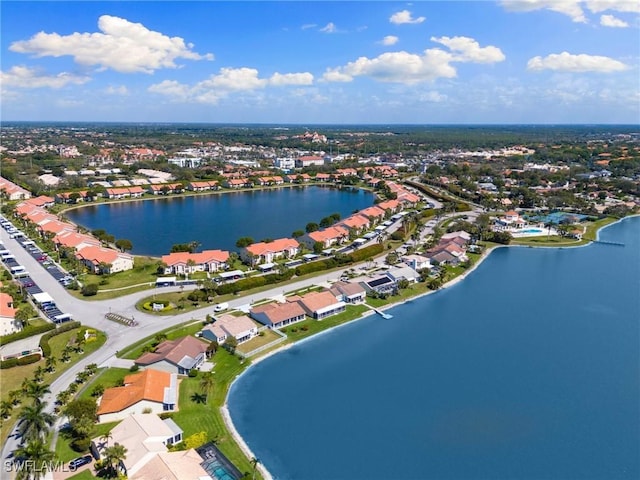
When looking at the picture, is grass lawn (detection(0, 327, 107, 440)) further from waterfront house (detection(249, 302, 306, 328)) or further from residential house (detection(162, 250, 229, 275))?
residential house (detection(162, 250, 229, 275))

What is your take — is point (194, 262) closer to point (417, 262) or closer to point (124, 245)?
point (124, 245)

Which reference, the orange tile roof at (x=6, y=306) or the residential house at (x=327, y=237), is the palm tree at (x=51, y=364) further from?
the residential house at (x=327, y=237)

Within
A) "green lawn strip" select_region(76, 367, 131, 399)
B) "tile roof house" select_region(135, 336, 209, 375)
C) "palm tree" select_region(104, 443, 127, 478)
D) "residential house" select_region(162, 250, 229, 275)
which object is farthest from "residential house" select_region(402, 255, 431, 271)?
"palm tree" select_region(104, 443, 127, 478)

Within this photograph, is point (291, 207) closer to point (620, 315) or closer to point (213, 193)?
point (213, 193)

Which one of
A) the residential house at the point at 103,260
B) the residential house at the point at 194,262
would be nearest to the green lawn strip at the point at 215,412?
the residential house at the point at 194,262

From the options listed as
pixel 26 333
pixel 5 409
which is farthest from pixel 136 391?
pixel 26 333

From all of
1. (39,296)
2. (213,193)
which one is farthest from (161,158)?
(39,296)

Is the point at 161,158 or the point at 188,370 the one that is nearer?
the point at 188,370
